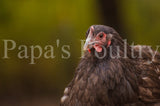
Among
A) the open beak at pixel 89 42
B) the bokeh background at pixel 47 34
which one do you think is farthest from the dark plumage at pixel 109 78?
the bokeh background at pixel 47 34

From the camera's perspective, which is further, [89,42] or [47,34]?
[47,34]

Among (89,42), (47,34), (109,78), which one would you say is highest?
(47,34)

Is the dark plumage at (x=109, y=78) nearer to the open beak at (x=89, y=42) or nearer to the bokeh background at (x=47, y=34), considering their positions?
the open beak at (x=89, y=42)

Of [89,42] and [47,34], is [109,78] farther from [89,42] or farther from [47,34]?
[47,34]

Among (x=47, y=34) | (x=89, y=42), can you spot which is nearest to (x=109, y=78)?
(x=89, y=42)

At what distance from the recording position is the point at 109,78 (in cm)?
427

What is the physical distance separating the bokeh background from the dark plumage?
4.71m

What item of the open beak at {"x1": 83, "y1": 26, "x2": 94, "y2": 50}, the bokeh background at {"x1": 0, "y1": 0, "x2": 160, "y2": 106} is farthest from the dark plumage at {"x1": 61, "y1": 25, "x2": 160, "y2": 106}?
the bokeh background at {"x1": 0, "y1": 0, "x2": 160, "y2": 106}

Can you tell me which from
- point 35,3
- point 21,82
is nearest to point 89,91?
point 35,3

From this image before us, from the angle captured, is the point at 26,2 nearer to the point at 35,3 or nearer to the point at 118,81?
the point at 35,3

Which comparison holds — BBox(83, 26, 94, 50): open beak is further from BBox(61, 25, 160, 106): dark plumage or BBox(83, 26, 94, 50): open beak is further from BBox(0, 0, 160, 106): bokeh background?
BBox(0, 0, 160, 106): bokeh background

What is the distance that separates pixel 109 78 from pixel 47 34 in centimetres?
643

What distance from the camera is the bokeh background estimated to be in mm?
9492

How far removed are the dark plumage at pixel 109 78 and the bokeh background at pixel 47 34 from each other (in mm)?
4715
